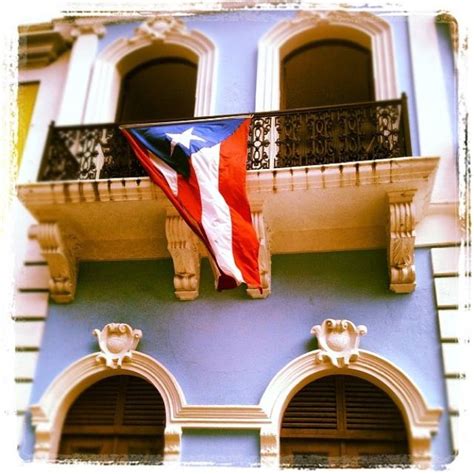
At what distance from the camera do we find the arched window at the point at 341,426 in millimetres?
6379

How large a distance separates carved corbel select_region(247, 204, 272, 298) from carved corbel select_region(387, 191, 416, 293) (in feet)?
4.86

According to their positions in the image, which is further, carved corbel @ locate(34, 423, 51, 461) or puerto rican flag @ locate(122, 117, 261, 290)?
carved corbel @ locate(34, 423, 51, 461)

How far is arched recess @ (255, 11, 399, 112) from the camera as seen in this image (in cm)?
864

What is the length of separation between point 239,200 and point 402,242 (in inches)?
77.9

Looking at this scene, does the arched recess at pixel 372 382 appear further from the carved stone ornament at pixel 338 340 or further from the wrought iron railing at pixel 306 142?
the wrought iron railing at pixel 306 142

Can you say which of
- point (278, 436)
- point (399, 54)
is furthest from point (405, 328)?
point (399, 54)

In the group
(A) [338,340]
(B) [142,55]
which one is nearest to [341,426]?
(A) [338,340]

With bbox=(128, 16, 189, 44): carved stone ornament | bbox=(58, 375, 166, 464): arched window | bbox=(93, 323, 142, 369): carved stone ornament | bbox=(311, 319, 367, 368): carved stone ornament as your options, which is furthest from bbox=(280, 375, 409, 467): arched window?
bbox=(128, 16, 189, 44): carved stone ornament

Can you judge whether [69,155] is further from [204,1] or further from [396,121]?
[396,121]

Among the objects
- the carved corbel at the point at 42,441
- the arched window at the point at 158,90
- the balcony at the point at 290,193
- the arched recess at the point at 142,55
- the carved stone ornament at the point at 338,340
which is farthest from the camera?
the arched window at the point at 158,90

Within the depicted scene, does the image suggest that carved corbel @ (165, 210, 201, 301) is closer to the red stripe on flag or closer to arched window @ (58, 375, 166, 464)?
the red stripe on flag

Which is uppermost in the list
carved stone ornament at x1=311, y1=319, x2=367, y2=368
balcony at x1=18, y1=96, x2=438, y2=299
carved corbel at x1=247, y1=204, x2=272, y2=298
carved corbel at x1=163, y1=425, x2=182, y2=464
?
balcony at x1=18, y1=96, x2=438, y2=299

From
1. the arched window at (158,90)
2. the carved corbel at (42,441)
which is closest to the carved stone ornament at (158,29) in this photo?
the arched window at (158,90)

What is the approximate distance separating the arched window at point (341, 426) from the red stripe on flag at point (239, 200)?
1622 mm
